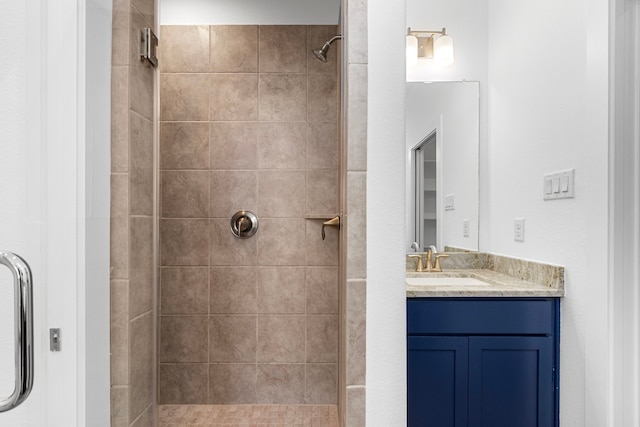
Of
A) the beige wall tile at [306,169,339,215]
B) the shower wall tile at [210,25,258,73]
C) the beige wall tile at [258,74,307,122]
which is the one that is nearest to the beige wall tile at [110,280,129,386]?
the beige wall tile at [306,169,339,215]

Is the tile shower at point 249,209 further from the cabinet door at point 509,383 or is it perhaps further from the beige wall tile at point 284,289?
the cabinet door at point 509,383

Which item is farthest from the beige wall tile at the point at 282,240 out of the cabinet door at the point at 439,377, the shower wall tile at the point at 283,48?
Answer: the cabinet door at the point at 439,377

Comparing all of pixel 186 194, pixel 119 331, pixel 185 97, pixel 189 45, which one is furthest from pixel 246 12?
pixel 119 331

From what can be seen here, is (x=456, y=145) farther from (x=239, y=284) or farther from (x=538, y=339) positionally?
(x=239, y=284)

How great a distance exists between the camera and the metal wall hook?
2.60m

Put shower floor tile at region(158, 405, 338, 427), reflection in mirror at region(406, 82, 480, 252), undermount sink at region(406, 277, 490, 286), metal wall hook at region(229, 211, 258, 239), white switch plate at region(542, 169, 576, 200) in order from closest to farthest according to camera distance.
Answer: white switch plate at region(542, 169, 576, 200), undermount sink at region(406, 277, 490, 286), shower floor tile at region(158, 405, 338, 427), reflection in mirror at region(406, 82, 480, 252), metal wall hook at region(229, 211, 258, 239)

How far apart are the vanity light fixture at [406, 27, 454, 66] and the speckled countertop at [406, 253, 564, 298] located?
1.08 meters

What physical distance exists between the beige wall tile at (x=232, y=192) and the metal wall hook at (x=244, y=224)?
0.09 feet

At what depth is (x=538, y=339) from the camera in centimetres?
183

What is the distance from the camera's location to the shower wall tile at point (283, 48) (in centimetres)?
262

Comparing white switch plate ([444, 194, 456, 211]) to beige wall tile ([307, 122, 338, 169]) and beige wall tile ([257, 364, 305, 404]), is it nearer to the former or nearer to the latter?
beige wall tile ([307, 122, 338, 169])

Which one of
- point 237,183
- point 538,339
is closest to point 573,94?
point 538,339

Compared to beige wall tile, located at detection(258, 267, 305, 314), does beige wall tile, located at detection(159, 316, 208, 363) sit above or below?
below
